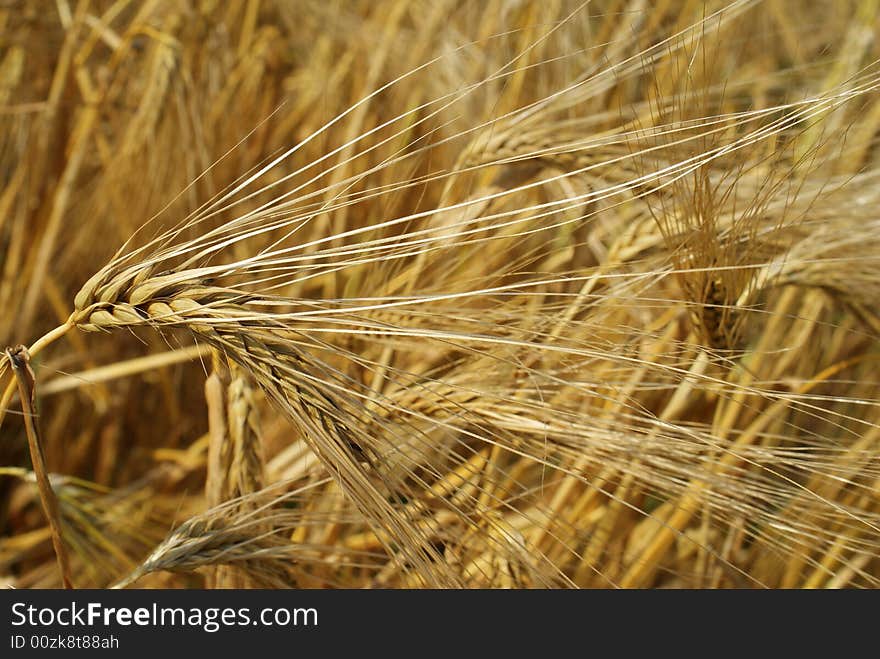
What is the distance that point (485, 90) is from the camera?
1346 millimetres

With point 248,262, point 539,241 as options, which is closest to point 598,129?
point 539,241

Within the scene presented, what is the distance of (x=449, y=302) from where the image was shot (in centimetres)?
81

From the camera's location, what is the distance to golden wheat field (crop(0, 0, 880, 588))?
22.2 inches

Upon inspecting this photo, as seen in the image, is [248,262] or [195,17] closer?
[248,262]

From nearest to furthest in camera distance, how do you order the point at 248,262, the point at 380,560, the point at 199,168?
the point at 248,262, the point at 380,560, the point at 199,168

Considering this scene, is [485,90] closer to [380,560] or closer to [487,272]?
[487,272]

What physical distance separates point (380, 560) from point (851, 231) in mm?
568

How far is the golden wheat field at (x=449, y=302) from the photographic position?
0.56 m

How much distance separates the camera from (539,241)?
42.9 inches
